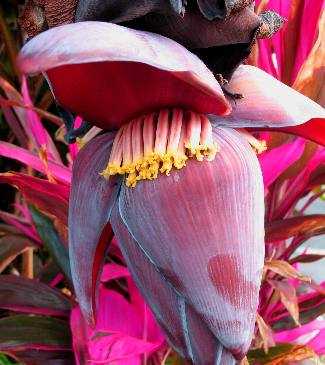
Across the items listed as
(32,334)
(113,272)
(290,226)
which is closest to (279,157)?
(290,226)

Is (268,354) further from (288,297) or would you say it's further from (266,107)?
(266,107)

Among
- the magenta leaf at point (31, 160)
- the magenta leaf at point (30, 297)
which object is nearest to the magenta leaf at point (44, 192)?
the magenta leaf at point (31, 160)

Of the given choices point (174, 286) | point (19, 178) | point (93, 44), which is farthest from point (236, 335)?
point (19, 178)

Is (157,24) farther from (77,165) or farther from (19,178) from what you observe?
(19,178)

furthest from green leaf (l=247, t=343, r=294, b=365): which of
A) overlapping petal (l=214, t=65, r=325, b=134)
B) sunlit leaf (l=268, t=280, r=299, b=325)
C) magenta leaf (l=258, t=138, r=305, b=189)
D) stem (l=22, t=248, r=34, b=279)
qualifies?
stem (l=22, t=248, r=34, b=279)

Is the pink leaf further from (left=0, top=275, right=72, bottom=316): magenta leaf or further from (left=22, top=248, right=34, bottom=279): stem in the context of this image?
(left=22, top=248, right=34, bottom=279): stem
